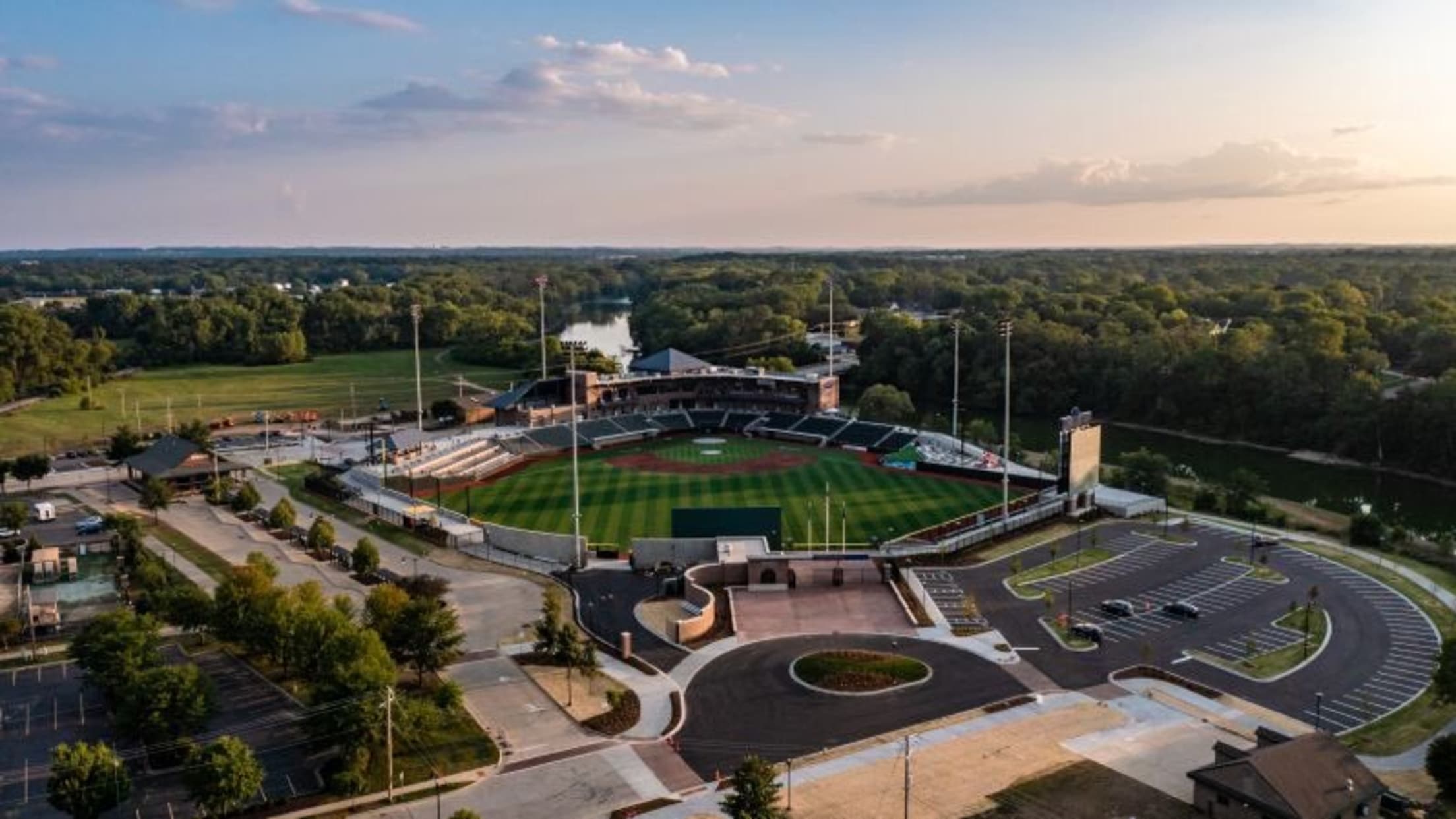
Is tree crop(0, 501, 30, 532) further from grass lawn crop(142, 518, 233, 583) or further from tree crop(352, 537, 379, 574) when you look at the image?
tree crop(352, 537, 379, 574)

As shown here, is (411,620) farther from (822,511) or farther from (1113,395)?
(1113,395)

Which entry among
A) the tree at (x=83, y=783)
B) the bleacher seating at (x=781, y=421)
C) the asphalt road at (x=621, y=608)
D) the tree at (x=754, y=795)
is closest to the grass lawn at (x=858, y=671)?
the asphalt road at (x=621, y=608)

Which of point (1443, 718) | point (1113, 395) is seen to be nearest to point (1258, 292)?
point (1113, 395)

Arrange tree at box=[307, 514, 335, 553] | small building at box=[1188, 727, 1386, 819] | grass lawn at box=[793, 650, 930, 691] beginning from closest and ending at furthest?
small building at box=[1188, 727, 1386, 819], grass lawn at box=[793, 650, 930, 691], tree at box=[307, 514, 335, 553]

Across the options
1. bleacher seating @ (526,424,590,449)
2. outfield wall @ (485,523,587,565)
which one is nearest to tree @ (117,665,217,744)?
outfield wall @ (485,523,587,565)

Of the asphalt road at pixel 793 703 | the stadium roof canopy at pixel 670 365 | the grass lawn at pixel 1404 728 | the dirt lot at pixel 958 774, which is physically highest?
the stadium roof canopy at pixel 670 365

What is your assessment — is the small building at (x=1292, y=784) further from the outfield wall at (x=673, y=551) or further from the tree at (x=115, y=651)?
the tree at (x=115, y=651)

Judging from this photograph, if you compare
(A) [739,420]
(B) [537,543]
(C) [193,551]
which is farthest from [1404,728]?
(A) [739,420]
